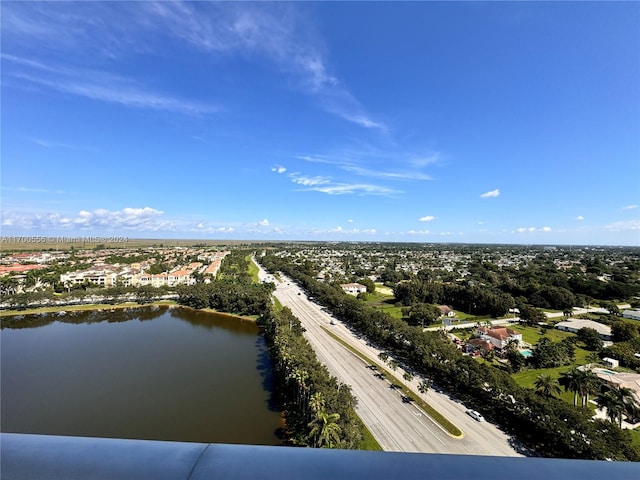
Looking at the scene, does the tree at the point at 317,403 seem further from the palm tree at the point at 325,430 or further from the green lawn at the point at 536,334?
the green lawn at the point at 536,334

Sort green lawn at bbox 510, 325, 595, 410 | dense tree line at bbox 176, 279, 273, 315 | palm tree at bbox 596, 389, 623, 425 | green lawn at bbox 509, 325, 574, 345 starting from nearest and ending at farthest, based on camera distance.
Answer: palm tree at bbox 596, 389, 623, 425
green lawn at bbox 510, 325, 595, 410
green lawn at bbox 509, 325, 574, 345
dense tree line at bbox 176, 279, 273, 315

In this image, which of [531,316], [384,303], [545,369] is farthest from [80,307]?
[531,316]

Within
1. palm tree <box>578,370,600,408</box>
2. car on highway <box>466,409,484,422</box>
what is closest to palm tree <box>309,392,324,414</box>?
car on highway <box>466,409,484,422</box>

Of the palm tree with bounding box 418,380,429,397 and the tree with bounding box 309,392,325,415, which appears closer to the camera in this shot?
the tree with bounding box 309,392,325,415

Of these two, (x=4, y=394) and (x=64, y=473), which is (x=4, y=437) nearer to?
(x=64, y=473)

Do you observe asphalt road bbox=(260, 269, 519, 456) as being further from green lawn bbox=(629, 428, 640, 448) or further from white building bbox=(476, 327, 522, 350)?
white building bbox=(476, 327, 522, 350)

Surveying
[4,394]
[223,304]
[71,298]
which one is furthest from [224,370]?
[71,298]

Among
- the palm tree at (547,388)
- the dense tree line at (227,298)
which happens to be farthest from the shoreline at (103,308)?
the palm tree at (547,388)
